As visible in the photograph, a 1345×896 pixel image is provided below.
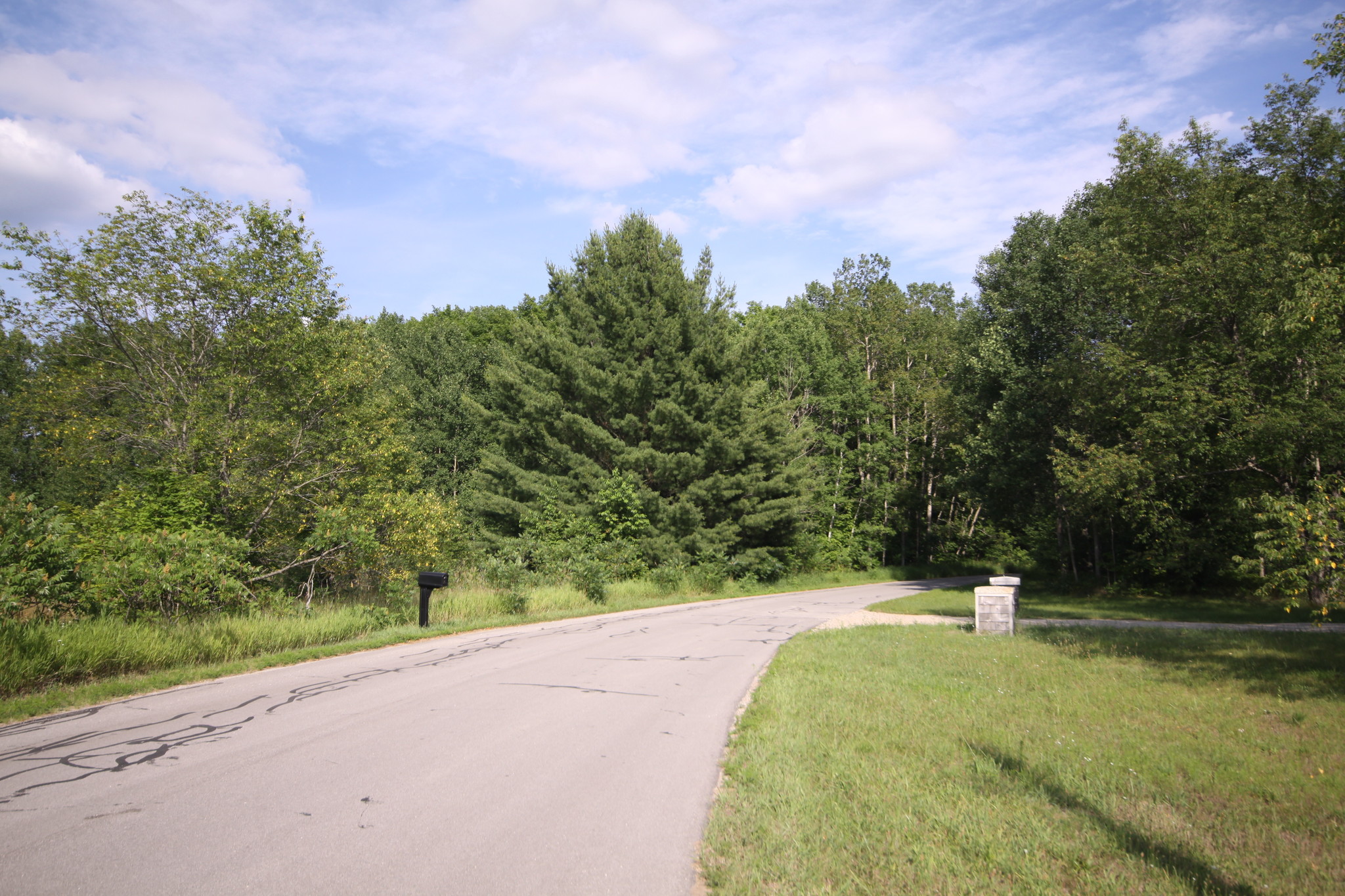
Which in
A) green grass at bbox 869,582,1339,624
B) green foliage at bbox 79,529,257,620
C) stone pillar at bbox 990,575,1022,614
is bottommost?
green grass at bbox 869,582,1339,624

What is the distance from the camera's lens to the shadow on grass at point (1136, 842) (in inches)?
149

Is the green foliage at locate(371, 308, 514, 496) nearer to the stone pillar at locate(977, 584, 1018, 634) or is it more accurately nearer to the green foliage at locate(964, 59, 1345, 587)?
the green foliage at locate(964, 59, 1345, 587)

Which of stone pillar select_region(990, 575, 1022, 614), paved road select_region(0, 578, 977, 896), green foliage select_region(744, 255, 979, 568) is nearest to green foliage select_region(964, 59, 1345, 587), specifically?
stone pillar select_region(990, 575, 1022, 614)

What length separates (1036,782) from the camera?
5.32 metres

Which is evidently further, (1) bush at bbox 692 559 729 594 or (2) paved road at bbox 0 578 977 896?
(1) bush at bbox 692 559 729 594

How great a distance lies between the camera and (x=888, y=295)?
4766 centimetres

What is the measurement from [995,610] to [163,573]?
45.5ft

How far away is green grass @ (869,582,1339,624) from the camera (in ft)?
58.6

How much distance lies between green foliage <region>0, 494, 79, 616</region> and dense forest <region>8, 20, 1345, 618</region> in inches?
1.7

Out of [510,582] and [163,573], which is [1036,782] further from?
[510,582]

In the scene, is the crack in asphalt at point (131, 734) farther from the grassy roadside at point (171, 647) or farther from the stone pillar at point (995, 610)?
the stone pillar at point (995, 610)

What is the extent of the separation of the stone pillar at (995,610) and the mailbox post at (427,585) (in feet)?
32.6

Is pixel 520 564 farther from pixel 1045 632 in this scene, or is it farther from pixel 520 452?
pixel 520 452

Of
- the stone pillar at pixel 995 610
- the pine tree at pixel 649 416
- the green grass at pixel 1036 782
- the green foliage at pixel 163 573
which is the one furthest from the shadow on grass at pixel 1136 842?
the pine tree at pixel 649 416
